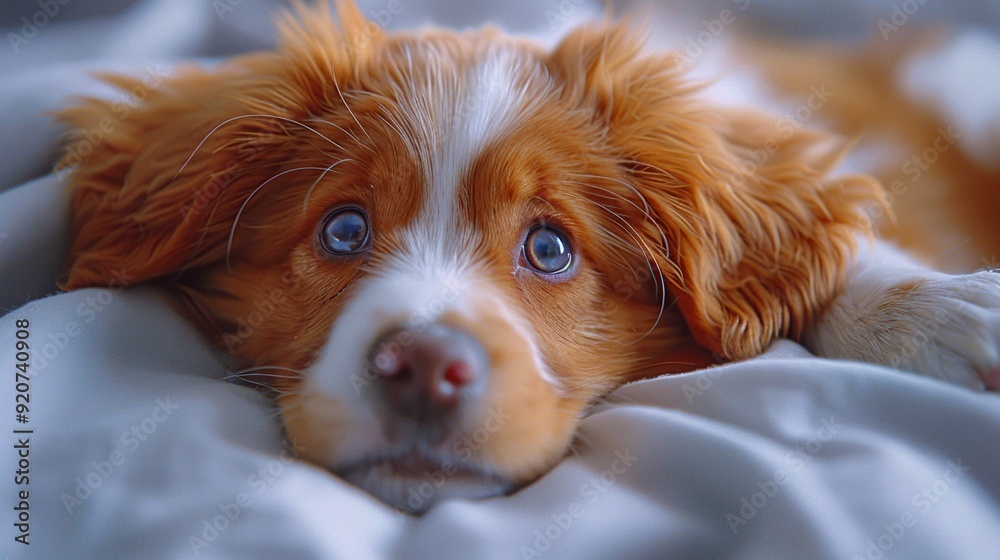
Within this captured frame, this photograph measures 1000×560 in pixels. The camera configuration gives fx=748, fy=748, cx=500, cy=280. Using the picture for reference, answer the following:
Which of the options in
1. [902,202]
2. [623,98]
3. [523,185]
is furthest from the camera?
[902,202]

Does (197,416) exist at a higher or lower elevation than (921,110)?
lower

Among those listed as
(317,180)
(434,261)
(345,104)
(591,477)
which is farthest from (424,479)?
(345,104)

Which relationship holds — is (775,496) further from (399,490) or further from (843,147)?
(843,147)

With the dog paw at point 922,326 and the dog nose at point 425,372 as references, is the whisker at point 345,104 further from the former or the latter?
the dog paw at point 922,326

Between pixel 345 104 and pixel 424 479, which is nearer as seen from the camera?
pixel 424 479

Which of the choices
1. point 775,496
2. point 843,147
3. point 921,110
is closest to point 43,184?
point 775,496

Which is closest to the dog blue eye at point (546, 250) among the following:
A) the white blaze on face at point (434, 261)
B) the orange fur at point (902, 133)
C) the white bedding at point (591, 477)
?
the white blaze on face at point (434, 261)

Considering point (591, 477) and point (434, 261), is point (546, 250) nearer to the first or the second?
point (434, 261)
